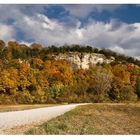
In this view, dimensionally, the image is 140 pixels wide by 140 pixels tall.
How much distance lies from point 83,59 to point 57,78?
327cm

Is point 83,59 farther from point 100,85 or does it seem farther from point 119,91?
point 119,91

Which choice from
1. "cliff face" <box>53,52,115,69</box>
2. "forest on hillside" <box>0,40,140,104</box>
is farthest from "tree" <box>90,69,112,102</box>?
"cliff face" <box>53,52,115,69</box>

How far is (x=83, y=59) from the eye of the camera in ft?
79.7

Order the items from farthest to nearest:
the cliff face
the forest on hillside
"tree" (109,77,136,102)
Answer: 1. the cliff face
2. "tree" (109,77,136,102)
3. the forest on hillside

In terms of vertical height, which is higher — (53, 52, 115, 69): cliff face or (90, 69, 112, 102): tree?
(53, 52, 115, 69): cliff face

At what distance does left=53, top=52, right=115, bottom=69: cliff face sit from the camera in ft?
74.0

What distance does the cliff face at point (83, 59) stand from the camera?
22562 millimetres

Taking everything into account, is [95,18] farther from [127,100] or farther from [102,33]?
[127,100]

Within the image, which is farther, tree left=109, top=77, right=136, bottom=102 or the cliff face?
the cliff face

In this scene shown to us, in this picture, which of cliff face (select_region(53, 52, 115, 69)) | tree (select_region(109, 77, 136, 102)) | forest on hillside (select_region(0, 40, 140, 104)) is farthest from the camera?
cliff face (select_region(53, 52, 115, 69))

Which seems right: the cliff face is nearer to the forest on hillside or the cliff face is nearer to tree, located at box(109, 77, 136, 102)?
the forest on hillside

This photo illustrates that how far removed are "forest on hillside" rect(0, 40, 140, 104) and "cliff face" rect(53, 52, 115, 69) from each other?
13.3 inches

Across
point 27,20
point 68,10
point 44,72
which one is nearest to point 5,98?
point 44,72
